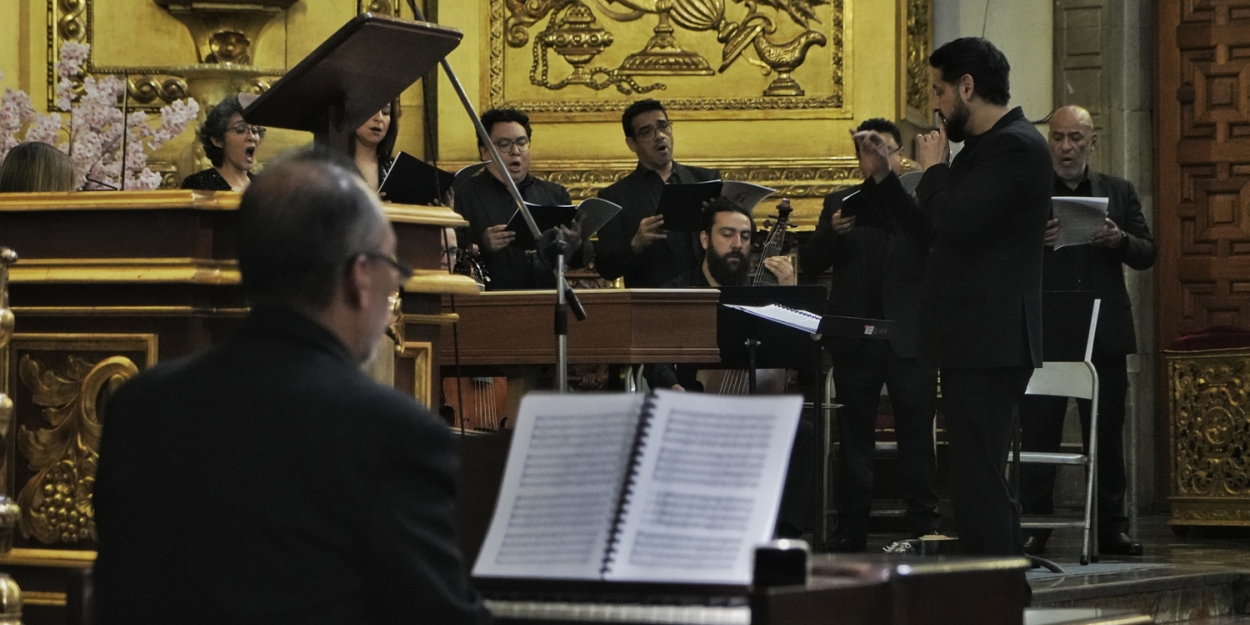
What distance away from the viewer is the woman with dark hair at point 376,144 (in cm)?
588

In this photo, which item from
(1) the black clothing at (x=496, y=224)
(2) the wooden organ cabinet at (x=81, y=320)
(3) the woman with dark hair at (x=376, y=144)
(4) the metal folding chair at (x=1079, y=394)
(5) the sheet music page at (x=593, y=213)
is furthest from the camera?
(1) the black clothing at (x=496, y=224)

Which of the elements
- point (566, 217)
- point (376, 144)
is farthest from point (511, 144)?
point (376, 144)

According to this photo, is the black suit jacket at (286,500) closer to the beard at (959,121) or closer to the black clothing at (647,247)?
the beard at (959,121)

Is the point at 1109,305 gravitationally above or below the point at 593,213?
below

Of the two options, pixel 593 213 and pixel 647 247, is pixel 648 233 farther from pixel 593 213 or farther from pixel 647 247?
pixel 593 213

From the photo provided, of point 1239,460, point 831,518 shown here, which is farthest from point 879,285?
point 1239,460

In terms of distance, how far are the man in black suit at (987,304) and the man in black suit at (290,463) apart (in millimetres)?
3319

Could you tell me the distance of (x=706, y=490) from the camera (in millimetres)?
2361

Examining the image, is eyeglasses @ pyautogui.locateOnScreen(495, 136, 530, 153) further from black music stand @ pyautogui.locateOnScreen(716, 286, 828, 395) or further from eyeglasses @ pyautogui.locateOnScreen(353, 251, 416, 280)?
eyeglasses @ pyautogui.locateOnScreen(353, 251, 416, 280)

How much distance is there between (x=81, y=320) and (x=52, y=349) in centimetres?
11

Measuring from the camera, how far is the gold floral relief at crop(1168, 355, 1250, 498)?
8281 mm

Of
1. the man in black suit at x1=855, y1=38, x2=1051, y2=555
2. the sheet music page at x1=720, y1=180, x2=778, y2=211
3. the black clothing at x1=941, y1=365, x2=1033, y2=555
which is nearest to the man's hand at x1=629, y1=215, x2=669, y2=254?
the sheet music page at x1=720, y1=180, x2=778, y2=211

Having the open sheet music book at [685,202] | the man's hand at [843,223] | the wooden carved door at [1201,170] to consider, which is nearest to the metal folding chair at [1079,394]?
the man's hand at [843,223]

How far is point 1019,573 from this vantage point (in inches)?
108
